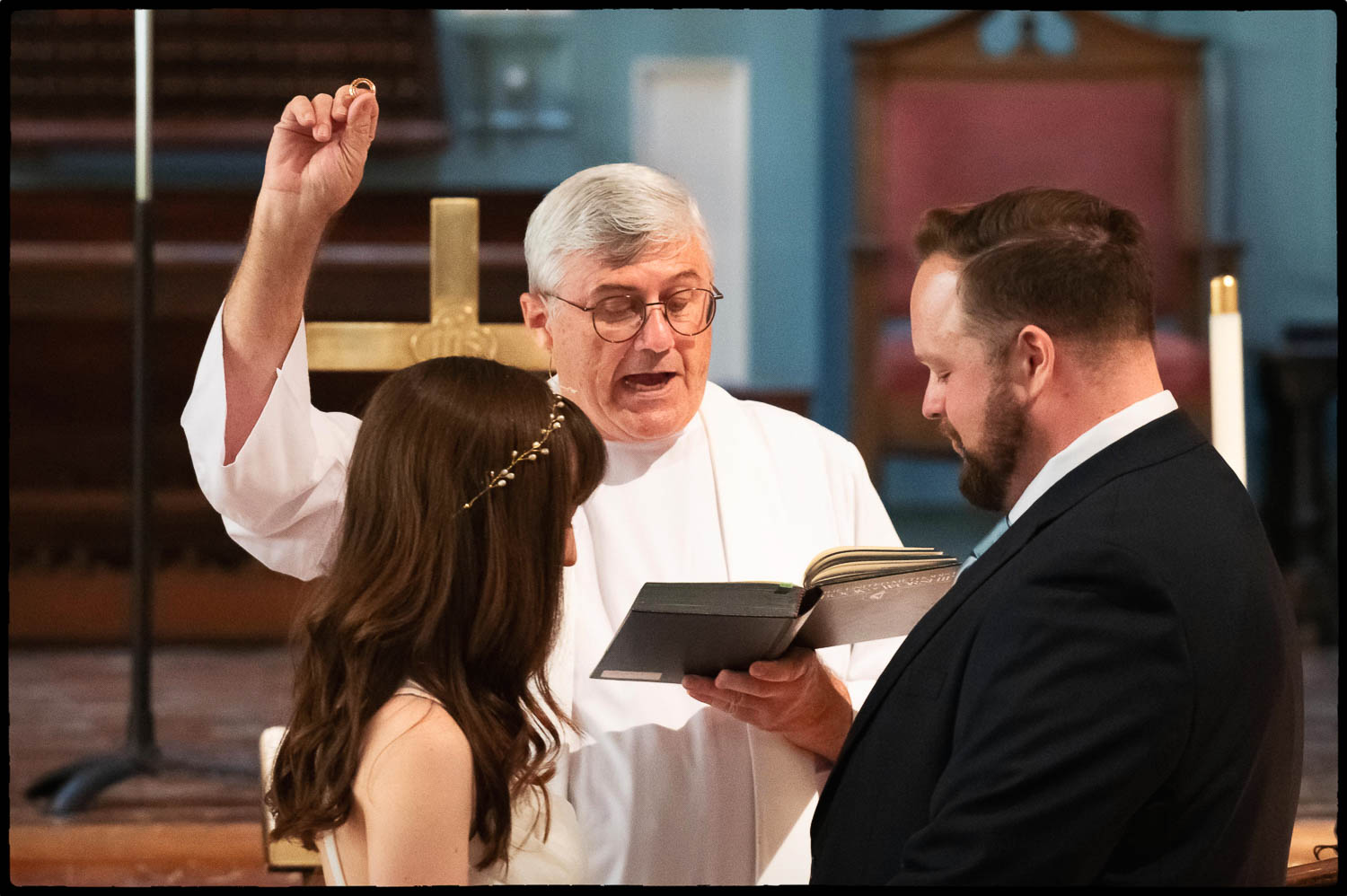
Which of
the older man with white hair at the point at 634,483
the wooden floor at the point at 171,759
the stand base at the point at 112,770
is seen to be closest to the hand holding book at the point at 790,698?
the older man with white hair at the point at 634,483

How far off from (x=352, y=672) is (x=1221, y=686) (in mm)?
967

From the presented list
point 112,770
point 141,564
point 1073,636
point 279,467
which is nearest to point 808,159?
point 141,564

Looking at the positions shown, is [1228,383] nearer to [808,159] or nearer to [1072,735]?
[1072,735]

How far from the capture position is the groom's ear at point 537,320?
2.47m

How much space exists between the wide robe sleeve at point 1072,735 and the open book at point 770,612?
38cm

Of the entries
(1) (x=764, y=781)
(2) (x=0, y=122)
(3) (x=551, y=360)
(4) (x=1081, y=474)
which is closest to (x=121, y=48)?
(2) (x=0, y=122)

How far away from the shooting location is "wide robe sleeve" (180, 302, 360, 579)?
2178 mm

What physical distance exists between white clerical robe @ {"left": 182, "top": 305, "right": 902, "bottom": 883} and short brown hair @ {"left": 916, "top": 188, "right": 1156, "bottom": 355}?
80 centimetres

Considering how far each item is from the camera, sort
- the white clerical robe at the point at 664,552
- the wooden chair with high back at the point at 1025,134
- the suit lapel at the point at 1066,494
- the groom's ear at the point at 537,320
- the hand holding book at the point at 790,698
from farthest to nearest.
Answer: the wooden chair with high back at the point at 1025,134
the groom's ear at the point at 537,320
the white clerical robe at the point at 664,552
the hand holding book at the point at 790,698
the suit lapel at the point at 1066,494

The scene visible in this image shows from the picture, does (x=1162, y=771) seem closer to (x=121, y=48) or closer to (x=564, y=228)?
(x=564, y=228)

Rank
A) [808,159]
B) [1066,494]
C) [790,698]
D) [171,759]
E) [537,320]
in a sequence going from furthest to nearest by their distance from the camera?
[808,159] < [171,759] < [537,320] < [790,698] < [1066,494]

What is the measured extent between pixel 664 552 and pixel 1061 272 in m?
1.02

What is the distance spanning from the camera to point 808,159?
23.9ft

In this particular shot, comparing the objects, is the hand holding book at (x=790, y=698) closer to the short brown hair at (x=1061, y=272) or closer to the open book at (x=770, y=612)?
the open book at (x=770, y=612)
